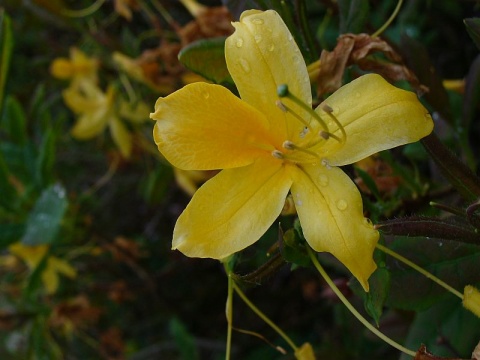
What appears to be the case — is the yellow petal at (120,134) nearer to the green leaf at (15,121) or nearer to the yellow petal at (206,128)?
the green leaf at (15,121)

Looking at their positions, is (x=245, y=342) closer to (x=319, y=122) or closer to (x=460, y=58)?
(x=460, y=58)

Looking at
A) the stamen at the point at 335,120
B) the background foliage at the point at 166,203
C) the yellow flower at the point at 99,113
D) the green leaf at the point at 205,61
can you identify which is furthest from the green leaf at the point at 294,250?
the yellow flower at the point at 99,113

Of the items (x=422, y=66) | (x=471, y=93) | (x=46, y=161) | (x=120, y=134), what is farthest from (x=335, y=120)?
(x=120, y=134)

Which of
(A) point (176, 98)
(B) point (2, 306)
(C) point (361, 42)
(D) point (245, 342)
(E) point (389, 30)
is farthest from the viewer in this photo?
(D) point (245, 342)

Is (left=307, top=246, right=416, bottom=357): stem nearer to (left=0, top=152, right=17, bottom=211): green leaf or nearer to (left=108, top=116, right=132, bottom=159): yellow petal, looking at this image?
(left=0, top=152, right=17, bottom=211): green leaf

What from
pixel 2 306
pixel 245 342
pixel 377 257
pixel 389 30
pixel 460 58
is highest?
pixel 377 257

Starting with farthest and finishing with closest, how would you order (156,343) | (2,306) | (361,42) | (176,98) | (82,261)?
(156,343) < (82,261) < (2,306) < (361,42) < (176,98)

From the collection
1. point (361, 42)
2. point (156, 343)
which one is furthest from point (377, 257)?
point (156, 343)
